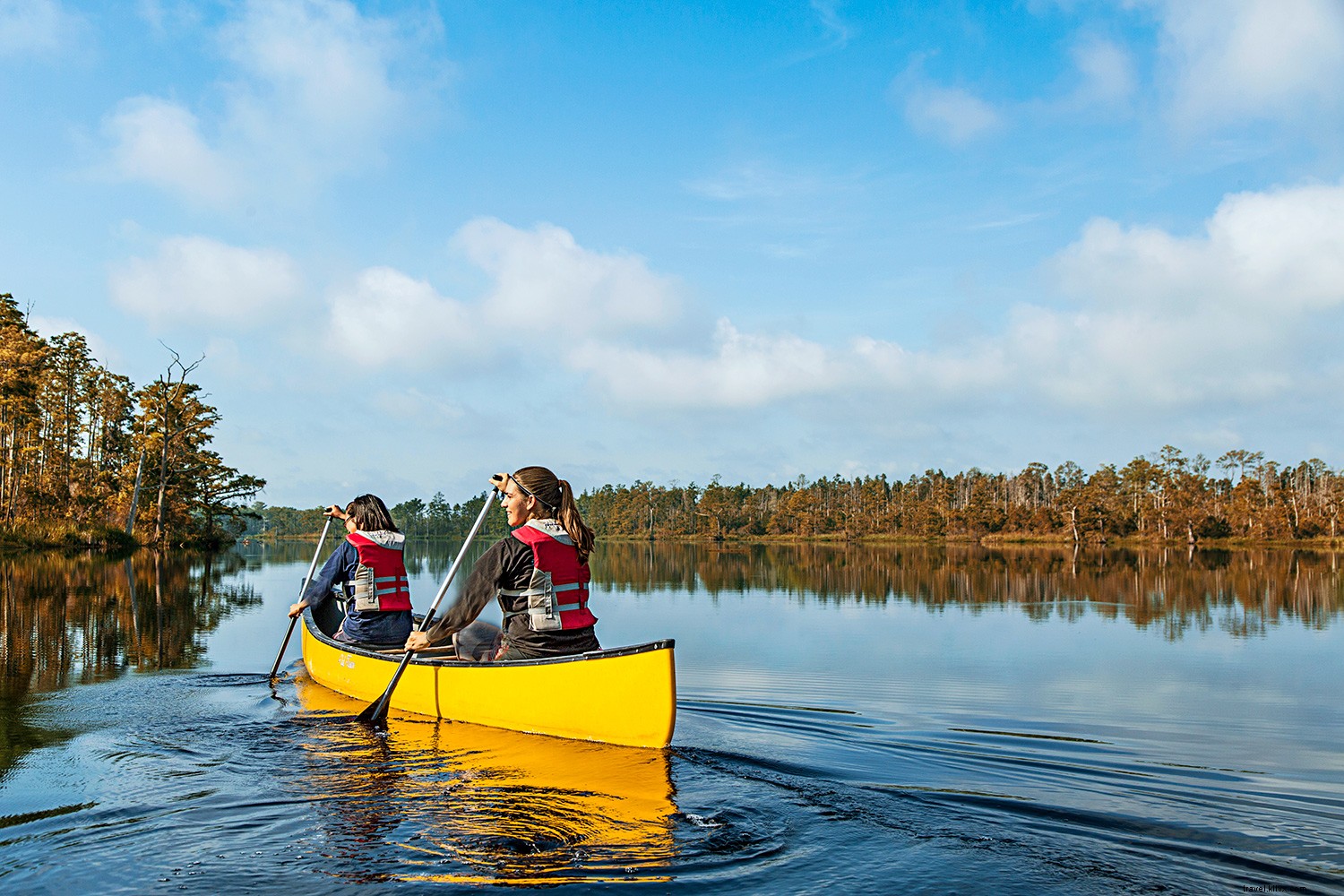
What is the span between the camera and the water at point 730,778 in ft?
13.9

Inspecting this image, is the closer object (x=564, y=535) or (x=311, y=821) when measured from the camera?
(x=311, y=821)

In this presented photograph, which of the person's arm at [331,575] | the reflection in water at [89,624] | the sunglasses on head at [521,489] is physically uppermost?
the sunglasses on head at [521,489]

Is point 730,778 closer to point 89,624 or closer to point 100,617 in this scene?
point 89,624

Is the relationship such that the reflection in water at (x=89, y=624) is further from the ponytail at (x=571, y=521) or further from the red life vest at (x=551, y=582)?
the ponytail at (x=571, y=521)

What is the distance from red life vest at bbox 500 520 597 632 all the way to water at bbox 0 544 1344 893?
3.01 ft

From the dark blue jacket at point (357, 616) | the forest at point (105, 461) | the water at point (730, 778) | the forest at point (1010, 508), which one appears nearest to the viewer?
the water at point (730, 778)

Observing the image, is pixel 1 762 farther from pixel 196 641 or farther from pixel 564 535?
pixel 196 641

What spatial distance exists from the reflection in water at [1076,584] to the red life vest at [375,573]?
12519 mm

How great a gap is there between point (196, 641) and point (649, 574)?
20.9m

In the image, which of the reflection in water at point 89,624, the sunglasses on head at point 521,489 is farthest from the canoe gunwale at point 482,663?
the reflection in water at point 89,624

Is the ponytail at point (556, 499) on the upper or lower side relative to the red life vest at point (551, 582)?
upper

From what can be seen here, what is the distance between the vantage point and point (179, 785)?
18.3 feet

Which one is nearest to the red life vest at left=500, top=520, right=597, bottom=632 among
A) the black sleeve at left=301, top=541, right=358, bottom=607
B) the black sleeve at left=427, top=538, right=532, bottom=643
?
the black sleeve at left=427, top=538, right=532, bottom=643

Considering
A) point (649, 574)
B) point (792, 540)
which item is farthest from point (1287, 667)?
point (792, 540)
